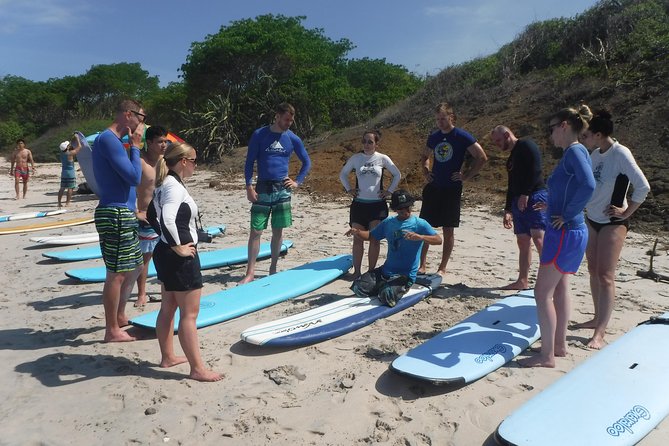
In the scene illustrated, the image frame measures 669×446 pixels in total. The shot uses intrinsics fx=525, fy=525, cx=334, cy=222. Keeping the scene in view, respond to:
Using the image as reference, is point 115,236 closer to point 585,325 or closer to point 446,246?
point 446,246

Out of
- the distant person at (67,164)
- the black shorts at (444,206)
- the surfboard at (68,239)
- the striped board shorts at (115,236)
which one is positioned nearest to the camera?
the striped board shorts at (115,236)

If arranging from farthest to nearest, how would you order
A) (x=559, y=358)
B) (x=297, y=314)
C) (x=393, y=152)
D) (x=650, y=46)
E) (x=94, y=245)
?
(x=393, y=152) < (x=650, y=46) < (x=94, y=245) < (x=297, y=314) < (x=559, y=358)

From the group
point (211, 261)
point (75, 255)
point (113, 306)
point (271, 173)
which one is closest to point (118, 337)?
point (113, 306)

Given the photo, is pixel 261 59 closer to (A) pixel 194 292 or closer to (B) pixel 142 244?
(B) pixel 142 244

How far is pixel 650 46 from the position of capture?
13.7 meters

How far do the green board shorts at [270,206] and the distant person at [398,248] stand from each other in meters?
0.89

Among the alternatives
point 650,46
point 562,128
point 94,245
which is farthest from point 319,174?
point 562,128

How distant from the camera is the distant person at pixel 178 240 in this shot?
10.5ft

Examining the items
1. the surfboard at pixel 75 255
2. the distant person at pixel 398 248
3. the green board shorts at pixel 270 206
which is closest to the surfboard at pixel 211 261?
the surfboard at pixel 75 255

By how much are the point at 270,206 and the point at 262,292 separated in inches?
37.1

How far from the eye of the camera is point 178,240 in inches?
126

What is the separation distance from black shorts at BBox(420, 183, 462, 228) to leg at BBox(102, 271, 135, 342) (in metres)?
3.18

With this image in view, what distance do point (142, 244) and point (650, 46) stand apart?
14273 mm

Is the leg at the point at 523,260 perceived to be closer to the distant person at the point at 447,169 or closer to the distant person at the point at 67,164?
the distant person at the point at 447,169
